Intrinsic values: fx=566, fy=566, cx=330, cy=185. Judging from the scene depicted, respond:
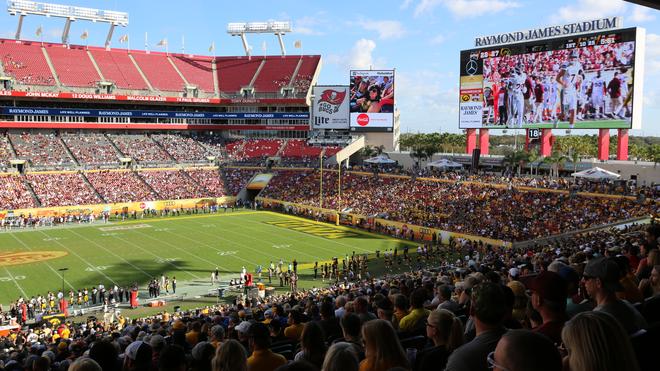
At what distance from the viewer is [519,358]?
105 inches

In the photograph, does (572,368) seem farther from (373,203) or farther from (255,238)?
(373,203)

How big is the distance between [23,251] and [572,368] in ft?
127

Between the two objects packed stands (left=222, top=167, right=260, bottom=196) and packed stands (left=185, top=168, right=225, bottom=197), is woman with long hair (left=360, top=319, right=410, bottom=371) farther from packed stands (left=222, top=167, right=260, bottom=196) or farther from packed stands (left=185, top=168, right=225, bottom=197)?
packed stands (left=222, top=167, right=260, bottom=196)

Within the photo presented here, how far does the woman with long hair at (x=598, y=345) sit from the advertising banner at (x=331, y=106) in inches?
2461

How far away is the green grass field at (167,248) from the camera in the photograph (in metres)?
29.2

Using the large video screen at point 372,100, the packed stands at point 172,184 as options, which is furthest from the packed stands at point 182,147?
the large video screen at point 372,100

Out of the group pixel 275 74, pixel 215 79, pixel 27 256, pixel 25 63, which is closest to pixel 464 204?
pixel 27 256

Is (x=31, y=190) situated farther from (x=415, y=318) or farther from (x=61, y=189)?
(x=415, y=318)

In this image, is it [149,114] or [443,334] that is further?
[149,114]

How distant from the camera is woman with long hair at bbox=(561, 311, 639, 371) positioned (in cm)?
262

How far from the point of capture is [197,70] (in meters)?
79.3

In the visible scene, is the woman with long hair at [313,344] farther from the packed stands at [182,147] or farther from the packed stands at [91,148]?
the packed stands at [182,147]

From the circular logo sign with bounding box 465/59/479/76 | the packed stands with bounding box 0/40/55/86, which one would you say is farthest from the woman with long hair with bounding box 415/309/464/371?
the packed stands with bounding box 0/40/55/86

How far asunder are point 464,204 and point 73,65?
50595mm
